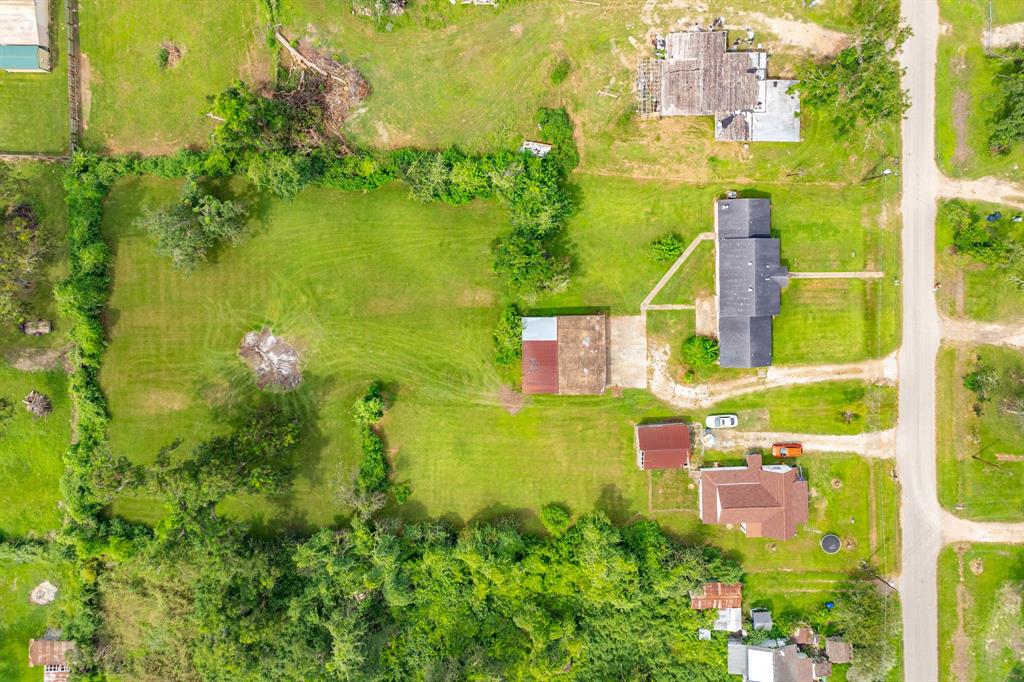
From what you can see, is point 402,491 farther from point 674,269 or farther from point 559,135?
point 559,135

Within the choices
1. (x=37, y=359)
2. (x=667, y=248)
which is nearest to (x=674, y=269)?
(x=667, y=248)

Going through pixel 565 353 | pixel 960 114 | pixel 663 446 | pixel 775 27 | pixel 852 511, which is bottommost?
pixel 852 511

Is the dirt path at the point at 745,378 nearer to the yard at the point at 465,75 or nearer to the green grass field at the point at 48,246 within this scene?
the yard at the point at 465,75

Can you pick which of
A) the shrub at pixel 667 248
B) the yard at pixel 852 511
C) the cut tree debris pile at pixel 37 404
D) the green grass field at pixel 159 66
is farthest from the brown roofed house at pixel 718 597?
the cut tree debris pile at pixel 37 404

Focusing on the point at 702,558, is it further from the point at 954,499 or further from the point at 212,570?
the point at 212,570

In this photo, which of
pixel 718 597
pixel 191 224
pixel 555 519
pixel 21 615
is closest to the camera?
pixel 191 224
